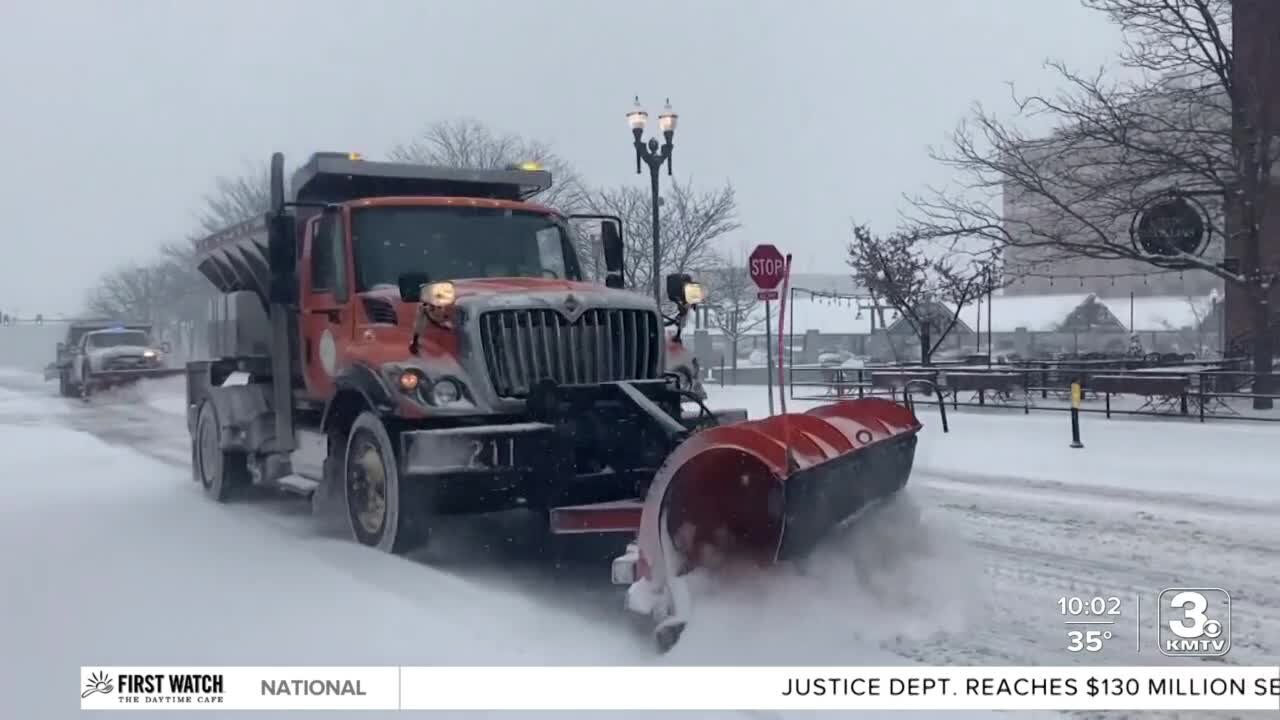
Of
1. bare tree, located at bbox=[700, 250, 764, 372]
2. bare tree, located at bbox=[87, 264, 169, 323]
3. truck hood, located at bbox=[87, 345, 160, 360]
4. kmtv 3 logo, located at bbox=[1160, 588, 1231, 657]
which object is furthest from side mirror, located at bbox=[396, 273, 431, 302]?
bare tree, located at bbox=[87, 264, 169, 323]

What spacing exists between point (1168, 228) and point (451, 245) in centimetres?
1841

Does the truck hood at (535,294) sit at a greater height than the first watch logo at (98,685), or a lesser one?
greater

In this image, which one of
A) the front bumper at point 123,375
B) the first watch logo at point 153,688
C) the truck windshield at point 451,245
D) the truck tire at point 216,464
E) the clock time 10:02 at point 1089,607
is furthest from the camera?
the front bumper at point 123,375

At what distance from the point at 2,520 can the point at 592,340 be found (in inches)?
219

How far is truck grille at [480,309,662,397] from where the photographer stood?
23.7ft

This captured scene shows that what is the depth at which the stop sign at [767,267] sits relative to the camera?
42.5ft

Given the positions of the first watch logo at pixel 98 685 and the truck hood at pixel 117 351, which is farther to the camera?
the truck hood at pixel 117 351

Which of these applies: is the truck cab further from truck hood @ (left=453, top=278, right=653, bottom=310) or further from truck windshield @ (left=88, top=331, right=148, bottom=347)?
truck windshield @ (left=88, top=331, right=148, bottom=347)

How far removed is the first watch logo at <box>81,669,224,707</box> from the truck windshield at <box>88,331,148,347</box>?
28.1 meters

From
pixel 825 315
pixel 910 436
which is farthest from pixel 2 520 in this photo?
pixel 825 315

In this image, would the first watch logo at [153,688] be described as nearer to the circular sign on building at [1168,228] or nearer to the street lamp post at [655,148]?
the street lamp post at [655,148]

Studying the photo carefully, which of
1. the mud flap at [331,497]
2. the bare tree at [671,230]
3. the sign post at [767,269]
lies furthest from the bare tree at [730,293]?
the mud flap at [331,497]

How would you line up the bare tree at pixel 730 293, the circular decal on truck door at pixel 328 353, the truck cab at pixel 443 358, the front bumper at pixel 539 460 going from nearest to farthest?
1. the front bumper at pixel 539 460
2. the truck cab at pixel 443 358
3. the circular decal on truck door at pixel 328 353
4. the bare tree at pixel 730 293

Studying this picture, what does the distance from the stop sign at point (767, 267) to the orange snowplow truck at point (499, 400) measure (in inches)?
147
